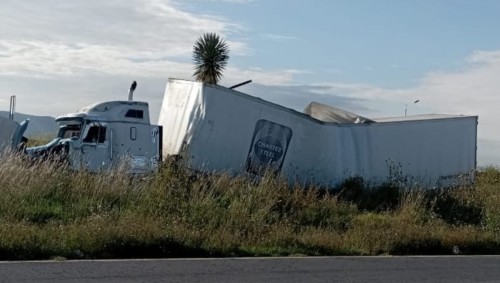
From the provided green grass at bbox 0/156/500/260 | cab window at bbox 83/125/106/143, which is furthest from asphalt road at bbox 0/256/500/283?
cab window at bbox 83/125/106/143

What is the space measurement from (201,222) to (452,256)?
4.95 meters

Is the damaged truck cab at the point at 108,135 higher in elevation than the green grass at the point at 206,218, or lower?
higher

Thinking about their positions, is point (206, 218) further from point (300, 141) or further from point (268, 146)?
point (300, 141)

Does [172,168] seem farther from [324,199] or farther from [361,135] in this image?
[361,135]

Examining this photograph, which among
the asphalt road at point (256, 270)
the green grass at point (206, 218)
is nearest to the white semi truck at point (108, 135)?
the green grass at point (206, 218)

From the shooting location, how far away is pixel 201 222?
52.9 ft

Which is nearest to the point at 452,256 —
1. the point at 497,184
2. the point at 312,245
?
the point at 312,245

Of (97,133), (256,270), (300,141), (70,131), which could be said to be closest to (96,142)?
(97,133)

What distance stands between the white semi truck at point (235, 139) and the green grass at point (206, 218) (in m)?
1.96

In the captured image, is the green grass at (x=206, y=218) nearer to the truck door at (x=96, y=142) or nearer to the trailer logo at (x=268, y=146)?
the trailer logo at (x=268, y=146)

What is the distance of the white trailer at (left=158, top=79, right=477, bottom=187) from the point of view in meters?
23.5

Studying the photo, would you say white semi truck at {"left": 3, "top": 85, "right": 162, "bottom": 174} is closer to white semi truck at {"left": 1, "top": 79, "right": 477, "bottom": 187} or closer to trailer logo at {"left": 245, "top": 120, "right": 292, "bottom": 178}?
white semi truck at {"left": 1, "top": 79, "right": 477, "bottom": 187}

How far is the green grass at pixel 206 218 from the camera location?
489 inches

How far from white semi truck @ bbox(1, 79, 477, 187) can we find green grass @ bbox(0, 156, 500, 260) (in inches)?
77.1
